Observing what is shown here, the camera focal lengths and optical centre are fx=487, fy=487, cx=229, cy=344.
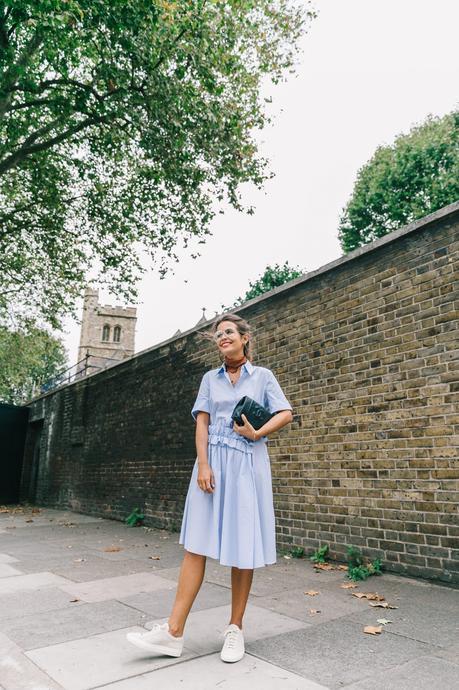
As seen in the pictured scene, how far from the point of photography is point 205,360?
7836 millimetres

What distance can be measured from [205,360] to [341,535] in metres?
3.69

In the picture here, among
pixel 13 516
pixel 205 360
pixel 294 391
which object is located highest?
pixel 205 360

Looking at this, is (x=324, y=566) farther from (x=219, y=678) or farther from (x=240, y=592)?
(x=219, y=678)

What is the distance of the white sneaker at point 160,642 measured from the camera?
2.34 meters

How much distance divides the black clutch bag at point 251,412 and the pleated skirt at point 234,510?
122 millimetres

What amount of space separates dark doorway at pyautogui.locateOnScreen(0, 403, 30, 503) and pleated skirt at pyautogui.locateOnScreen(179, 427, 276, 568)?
15.0 meters

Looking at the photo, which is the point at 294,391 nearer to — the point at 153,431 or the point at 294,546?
the point at 294,546

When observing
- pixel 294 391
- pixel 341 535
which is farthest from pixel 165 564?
pixel 294 391

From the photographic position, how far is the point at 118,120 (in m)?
10.1

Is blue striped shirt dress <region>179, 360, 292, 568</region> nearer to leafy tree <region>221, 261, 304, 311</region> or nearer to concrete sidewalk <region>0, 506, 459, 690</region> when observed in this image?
concrete sidewalk <region>0, 506, 459, 690</region>

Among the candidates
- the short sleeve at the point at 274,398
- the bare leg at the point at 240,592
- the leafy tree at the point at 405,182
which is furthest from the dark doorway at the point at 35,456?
the leafy tree at the point at 405,182

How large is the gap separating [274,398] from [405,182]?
69.6ft

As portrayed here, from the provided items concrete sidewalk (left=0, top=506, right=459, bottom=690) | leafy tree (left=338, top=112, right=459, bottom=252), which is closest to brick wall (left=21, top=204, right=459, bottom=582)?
concrete sidewalk (left=0, top=506, right=459, bottom=690)

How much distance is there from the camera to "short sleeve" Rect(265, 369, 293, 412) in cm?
271
